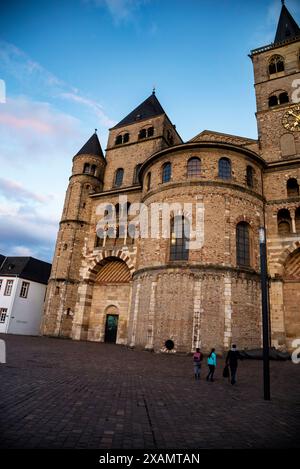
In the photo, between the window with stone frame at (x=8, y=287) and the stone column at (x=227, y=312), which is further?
the window with stone frame at (x=8, y=287)

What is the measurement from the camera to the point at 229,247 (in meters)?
19.1

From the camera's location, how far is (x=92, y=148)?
33062mm

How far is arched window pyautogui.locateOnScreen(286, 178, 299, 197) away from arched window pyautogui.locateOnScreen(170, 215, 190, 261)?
9.09 m

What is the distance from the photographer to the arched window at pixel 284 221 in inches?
862

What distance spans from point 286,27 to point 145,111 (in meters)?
18.3

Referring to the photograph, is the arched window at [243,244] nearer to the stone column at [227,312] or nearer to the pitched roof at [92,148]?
the stone column at [227,312]

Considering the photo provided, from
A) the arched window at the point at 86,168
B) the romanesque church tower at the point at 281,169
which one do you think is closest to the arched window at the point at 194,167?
the romanesque church tower at the point at 281,169

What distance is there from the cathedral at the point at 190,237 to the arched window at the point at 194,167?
0.08 metres

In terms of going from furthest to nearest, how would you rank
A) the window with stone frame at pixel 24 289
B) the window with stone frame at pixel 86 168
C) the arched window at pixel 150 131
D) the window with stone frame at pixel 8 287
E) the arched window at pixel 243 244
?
the window with stone frame at pixel 24 289
the window with stone frame at pixel 8 287
the arched window at pixel 150 131
the window with stone frame at pixel 86 168
the arched window at pixel 243 244

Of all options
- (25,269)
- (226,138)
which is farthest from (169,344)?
(25,269)

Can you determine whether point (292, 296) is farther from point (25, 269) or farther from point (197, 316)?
point (25, 269)

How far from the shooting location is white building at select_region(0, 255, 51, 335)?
32.6m

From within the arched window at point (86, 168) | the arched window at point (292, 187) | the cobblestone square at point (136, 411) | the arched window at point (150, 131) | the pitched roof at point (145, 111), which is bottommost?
the cobblestone square at point (136, 411)
